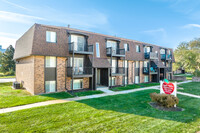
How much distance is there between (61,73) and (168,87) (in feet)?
33.8

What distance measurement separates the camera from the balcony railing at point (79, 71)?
12.8m

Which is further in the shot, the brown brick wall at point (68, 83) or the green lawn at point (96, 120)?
the brown brick wall at point (68, 83)

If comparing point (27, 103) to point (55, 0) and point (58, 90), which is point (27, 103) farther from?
point (55, 0)

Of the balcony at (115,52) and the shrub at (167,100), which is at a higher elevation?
the balcony at (115,52)

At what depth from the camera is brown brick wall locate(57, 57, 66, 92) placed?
1280cm

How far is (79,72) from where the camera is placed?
13992 millimetres

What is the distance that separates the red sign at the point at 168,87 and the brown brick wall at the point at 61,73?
9825 millimetres

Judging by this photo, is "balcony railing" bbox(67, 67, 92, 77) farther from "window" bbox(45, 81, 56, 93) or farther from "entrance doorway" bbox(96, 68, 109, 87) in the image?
"entrance doorway" bbox(96, 68, 109, 87)

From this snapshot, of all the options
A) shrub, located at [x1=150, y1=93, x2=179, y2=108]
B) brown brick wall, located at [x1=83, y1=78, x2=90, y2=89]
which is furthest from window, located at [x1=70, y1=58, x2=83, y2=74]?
shrub, located at [x1=150, y1=93, x2=179, y2=108]

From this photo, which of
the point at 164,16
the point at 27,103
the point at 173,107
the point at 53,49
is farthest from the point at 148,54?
the point at 27,103

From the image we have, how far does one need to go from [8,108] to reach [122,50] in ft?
46.5

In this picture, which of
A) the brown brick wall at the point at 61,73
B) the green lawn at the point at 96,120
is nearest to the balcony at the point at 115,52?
the brown brick wall at the point at 61,73

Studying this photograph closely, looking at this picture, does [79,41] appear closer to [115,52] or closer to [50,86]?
[115,52]

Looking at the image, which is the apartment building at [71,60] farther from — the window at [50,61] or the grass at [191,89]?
the grass at [191,89]
